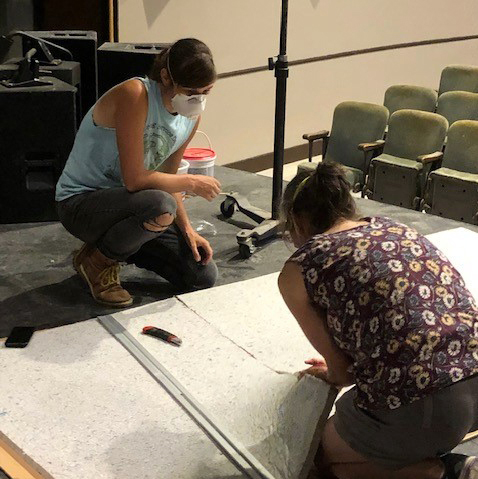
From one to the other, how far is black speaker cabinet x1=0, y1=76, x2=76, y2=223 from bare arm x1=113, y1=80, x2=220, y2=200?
0.84 m

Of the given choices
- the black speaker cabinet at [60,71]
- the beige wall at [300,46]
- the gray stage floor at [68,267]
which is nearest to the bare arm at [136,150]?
the gray stage floor at [68,267]

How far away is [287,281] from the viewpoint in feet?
5.42

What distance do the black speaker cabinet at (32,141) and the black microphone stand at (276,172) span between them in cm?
76

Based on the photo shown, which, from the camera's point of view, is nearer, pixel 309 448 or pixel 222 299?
pixel 309 448

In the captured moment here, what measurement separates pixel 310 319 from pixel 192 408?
529 mm

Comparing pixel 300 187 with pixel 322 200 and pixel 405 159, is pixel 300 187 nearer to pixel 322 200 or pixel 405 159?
pixel 322 200

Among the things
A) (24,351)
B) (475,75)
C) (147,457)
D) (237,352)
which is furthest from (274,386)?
(475,75)

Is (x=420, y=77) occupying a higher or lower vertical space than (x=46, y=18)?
lower

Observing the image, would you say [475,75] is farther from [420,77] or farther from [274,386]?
[274,386]


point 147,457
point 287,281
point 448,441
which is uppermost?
point 287,281

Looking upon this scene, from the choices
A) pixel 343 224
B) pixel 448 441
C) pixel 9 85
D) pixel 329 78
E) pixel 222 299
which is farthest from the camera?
pixel 329 78

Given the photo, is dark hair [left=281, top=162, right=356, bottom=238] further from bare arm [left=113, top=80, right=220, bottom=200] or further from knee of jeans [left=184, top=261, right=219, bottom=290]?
knee of jeans [left=184, top=261, right=219, bottom=290]

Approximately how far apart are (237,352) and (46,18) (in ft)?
9.07

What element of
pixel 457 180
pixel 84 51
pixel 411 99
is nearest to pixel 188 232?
pixel 84 51
